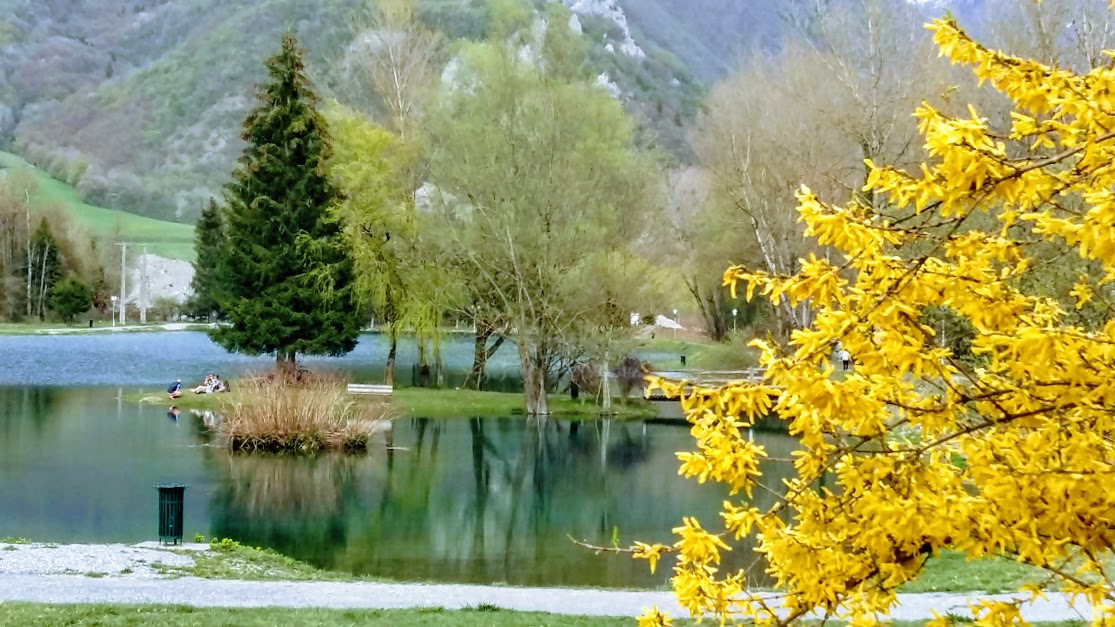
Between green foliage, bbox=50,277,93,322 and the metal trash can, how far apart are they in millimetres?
58861

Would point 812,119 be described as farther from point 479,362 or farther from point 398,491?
point 398,491

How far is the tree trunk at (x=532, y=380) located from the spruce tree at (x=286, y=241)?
19.4 ft

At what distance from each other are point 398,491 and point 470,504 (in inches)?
54.3

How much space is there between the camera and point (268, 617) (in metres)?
8.15

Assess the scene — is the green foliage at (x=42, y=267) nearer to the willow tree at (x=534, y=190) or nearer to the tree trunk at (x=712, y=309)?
the tree trunk at (x=712, y=309)

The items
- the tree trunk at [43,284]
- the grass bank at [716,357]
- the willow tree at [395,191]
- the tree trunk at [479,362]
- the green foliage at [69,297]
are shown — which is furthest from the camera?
the green foliage at [69,297]

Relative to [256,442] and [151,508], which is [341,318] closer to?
[256,442]

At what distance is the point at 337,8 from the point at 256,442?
370 feet

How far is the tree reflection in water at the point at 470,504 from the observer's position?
44.0 ft

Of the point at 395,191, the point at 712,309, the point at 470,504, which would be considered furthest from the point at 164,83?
the point at 470,504

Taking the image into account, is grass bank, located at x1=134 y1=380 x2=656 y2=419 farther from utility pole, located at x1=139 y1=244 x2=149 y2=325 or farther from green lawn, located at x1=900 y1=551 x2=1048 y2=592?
utility pole, located at x1=139 y1=244 x2=149 y2=325

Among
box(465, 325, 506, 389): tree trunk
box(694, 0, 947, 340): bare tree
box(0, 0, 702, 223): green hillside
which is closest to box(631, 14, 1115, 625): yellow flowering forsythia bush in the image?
box(694, 0, 947, 340): bare tree

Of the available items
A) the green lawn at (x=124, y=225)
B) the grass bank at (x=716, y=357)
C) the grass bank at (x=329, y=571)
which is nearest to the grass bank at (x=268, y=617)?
the grass bank at (x=329, y=571)

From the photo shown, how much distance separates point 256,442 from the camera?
22531mm
